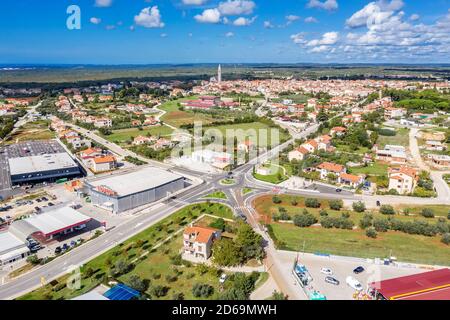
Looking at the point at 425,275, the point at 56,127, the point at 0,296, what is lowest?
the point at 0,296

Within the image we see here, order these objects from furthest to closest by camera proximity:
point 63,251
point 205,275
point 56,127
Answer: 1. point 56,127
2. point 63,251
3. point 205,275

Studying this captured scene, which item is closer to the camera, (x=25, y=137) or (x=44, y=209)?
(x=44, y=209)

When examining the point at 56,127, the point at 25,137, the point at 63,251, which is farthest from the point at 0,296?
the point at 56,127

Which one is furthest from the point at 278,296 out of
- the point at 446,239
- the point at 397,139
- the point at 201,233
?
the point at 397,139

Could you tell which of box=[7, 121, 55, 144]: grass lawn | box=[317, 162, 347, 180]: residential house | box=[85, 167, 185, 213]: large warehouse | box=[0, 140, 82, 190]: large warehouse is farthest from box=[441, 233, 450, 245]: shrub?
box=[7, 121, 55, 144]: grass lawn

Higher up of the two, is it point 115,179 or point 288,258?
point 115,179

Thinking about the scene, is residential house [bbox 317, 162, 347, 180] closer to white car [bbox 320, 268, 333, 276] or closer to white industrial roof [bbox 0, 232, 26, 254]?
white car [bbox 320, 268, 333, 276]
